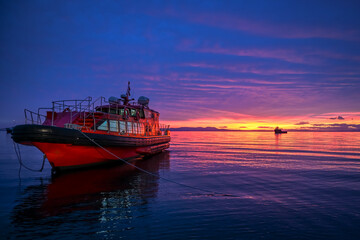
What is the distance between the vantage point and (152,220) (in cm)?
566

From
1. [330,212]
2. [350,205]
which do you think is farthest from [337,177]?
[330,212]

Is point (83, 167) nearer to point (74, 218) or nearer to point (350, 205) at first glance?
point (74, 218)

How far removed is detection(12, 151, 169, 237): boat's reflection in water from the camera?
18.2 ft

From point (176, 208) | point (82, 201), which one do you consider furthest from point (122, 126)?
point (176, 208)

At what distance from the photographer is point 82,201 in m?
7.08

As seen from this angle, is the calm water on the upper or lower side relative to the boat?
lower

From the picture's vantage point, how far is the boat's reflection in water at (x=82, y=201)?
5543 mm

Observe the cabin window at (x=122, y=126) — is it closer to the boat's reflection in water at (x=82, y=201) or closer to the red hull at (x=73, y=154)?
the red hull at (x=73, y=154)

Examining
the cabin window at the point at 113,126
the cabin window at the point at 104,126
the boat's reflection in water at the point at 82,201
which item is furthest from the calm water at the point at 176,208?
the cabin window at the point at 113,126

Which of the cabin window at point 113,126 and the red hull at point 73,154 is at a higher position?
the cabin window at point 113,126

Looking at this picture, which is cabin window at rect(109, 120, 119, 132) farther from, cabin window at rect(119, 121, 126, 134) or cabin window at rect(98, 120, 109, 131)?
cabin window at rect(119, 121, 126, 134)

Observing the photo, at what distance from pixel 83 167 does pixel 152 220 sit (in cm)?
846

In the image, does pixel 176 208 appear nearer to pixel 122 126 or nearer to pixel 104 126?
pixel 104 126

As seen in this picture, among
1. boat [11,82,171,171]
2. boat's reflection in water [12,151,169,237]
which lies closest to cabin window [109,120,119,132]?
boat [11,82,171,171]
